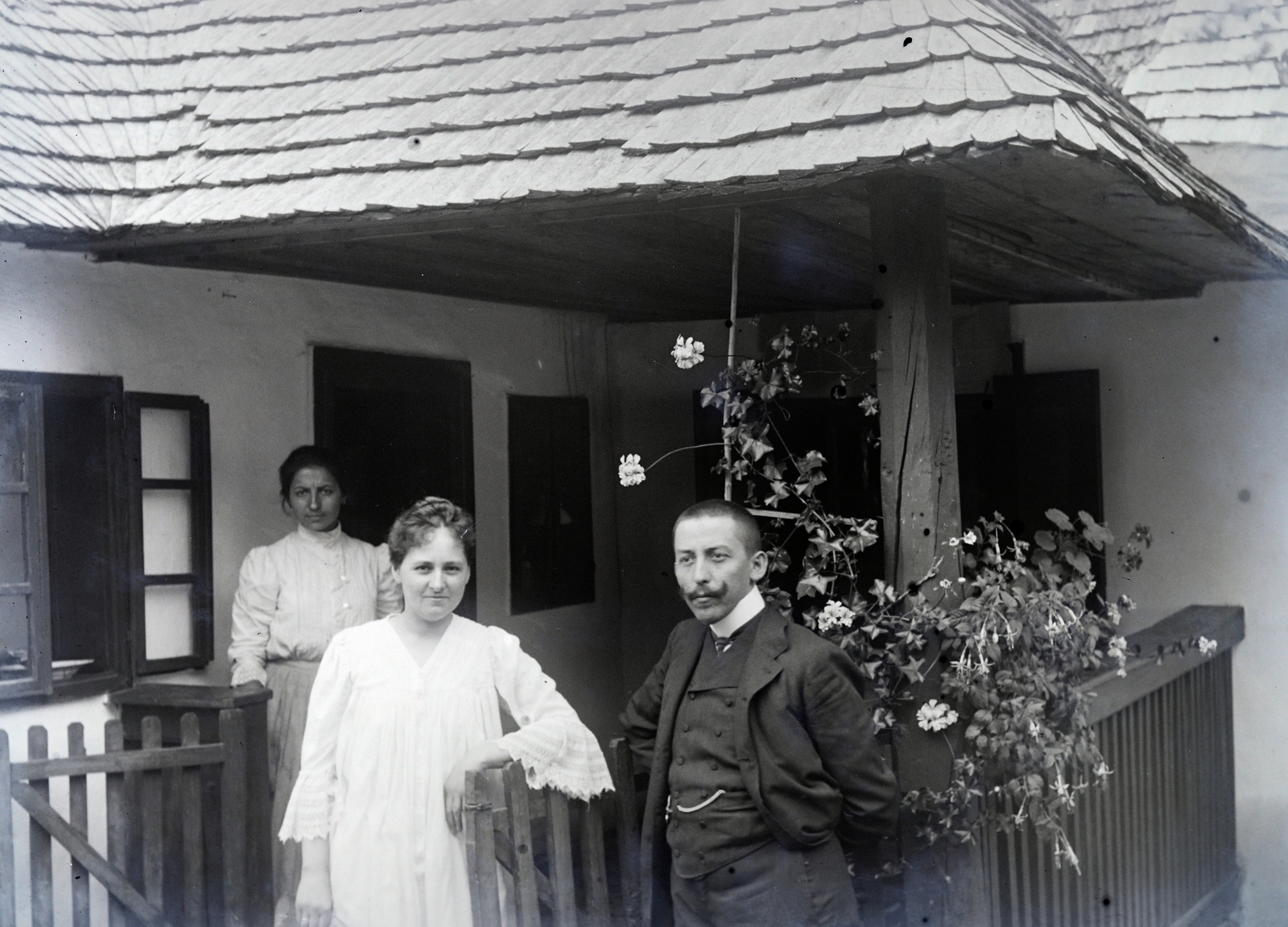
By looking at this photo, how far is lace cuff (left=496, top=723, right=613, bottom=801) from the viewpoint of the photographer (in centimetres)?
409

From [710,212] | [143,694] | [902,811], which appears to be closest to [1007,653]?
[902,811]

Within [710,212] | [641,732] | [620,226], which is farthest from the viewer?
[620,226]

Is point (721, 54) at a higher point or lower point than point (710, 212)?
higher

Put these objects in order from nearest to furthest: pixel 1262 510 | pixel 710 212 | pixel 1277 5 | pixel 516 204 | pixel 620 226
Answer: pixel 516 204 → pixel 710 212 → pixel 620 226 → pixel 1262 510 → pixel 1277 5

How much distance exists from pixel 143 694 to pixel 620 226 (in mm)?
2841

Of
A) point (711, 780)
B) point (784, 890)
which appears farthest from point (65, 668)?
point (784, 890)

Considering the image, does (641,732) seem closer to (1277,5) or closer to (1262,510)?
(1262,510)

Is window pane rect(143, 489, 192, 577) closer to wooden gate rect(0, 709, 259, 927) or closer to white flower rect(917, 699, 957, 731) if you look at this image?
wooden gate rect(0, 709, 259, 927)

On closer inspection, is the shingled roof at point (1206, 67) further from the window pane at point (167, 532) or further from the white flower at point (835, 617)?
the window pane at point (167, 532)

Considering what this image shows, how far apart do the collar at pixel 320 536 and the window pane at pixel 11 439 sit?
48.7 inches

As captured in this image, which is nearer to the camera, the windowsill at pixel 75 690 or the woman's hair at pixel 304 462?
the windowsill at pixel 75 690

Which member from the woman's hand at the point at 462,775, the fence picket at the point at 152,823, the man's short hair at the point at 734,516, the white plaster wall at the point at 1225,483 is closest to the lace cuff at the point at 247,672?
the fence picket at the point at 152,823

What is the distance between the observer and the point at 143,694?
5672 millimetres

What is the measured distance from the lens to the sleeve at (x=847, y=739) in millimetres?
3811
